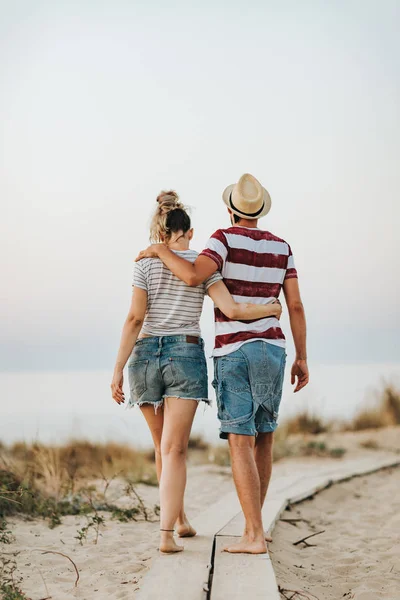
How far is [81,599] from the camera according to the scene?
12.8 ft

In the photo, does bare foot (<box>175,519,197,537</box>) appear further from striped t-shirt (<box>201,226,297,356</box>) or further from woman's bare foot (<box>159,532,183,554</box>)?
striped t-shirt (<box>201,226,297,356</box>)

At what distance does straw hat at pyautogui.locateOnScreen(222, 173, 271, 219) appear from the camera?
14.0ft

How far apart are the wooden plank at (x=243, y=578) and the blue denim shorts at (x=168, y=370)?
880mm

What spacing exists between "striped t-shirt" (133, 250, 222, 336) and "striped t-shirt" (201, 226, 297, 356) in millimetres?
157

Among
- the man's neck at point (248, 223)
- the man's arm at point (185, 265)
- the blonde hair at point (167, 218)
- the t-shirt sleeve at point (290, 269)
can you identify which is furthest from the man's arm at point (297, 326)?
the blonde hair at point (167, 218)

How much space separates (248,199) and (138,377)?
123 cm

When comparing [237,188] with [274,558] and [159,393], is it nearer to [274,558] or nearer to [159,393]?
[159,393]

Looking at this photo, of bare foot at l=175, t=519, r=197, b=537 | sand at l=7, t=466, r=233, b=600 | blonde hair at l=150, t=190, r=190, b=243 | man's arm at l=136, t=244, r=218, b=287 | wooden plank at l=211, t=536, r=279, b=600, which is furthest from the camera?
bare foot at l=175, t=519, r=197, b=537

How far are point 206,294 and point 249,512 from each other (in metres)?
1.26

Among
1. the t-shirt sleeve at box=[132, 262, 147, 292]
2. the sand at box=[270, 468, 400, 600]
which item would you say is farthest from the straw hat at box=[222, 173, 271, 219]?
the sand at box=[270, 468, 400, 600]

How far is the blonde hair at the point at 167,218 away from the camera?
4.20 m

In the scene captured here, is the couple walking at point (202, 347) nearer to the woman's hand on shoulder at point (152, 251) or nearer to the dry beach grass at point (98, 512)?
the woman's hand on shoulder at point (152, 251)

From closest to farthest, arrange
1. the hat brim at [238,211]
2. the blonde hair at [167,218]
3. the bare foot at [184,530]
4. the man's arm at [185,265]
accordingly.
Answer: the man's arm at [185,265]
the blonde hair at [167,218]
the hat brim at [238,211]
the bare foot at [184,530]

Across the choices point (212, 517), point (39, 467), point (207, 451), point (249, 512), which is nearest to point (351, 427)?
point (207, 451)
